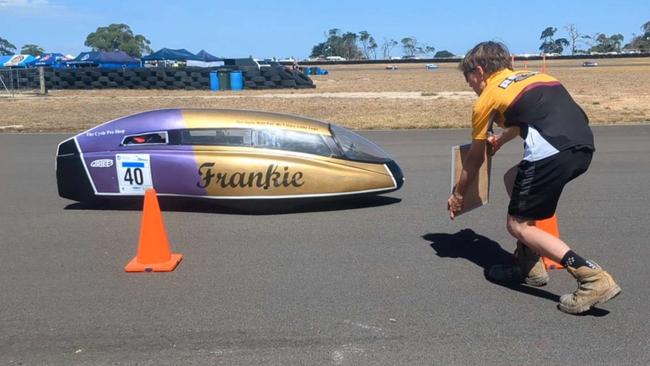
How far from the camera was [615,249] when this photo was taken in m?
5.38

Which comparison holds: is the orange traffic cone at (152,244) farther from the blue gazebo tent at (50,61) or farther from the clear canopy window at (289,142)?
the blue gazebo tent at (50,61)

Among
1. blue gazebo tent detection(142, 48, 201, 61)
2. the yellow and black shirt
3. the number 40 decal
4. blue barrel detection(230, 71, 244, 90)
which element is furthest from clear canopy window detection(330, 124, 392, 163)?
blue gazebo tent detection(142, 48, 201, 61)

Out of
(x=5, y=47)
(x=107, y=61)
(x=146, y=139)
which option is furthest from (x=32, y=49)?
(x=146, y=139)

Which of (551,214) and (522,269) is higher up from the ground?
(551,214)

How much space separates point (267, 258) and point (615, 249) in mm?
2968

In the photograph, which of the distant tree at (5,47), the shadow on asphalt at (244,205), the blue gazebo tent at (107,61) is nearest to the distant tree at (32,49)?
the distant tree at (5,47)

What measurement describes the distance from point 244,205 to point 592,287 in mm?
3859

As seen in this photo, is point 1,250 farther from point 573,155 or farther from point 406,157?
point 406,157

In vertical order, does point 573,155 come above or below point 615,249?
above

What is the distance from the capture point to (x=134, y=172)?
672cm

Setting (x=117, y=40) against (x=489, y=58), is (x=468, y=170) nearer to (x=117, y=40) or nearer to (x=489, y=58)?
(x=489, y=58)

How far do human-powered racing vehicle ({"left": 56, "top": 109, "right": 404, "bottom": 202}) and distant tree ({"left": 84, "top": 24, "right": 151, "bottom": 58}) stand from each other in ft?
546

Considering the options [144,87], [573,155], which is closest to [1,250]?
[573,155]

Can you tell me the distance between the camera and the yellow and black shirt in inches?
155
